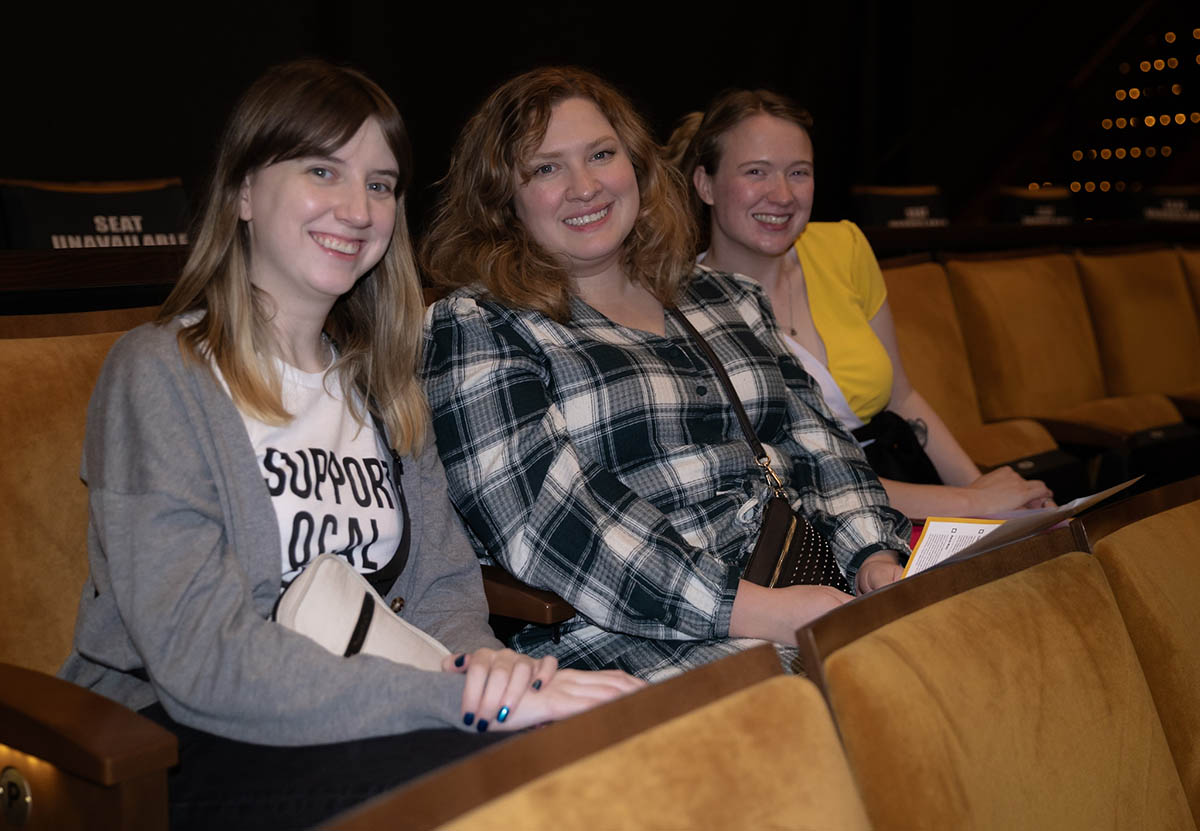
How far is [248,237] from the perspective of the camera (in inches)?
61.6

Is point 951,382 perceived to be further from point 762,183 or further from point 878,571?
point 878,571

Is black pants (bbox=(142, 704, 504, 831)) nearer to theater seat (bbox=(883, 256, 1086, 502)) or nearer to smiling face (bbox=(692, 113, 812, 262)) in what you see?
smiling face (bbox=(692, 113, 812, 262))

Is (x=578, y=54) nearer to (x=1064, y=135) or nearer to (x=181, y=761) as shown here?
(x=1064, y=135)

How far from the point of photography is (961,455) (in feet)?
8.84

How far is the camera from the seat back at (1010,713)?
0.93 m

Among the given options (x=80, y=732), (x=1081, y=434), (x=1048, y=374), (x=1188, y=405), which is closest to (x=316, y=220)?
(x=80, y=732)

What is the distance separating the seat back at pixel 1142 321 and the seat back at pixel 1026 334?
0.10m

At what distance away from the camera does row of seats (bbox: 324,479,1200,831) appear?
2.46 feet

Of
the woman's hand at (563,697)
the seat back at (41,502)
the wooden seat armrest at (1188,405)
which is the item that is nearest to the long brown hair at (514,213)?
the seat back at (41,502)

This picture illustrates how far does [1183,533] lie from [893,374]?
135 centimetres

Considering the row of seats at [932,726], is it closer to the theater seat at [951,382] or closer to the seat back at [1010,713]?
the seat back at [1010,713]

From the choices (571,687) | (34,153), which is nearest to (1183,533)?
(571,687)

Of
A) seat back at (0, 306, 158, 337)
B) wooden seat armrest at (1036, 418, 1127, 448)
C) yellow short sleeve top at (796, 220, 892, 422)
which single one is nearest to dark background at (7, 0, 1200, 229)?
yellow short sleeve top at (796, 220, 892, 422)

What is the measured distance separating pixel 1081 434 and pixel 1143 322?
1.07 m
